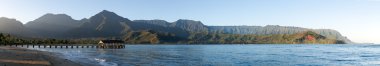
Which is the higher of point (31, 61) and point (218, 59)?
point (31, 61)

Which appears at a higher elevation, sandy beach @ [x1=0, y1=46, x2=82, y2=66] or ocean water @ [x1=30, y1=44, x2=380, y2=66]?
sandy beach @ [x1=0, y1=46, x2=82, y2=66]

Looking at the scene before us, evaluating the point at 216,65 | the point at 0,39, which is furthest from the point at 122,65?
the point at 0,39

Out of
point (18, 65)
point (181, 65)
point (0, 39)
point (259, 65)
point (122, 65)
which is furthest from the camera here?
point (0, 39)

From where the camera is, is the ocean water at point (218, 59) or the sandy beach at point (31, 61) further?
the ocean water at point (218, 59)

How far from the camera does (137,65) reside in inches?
1893

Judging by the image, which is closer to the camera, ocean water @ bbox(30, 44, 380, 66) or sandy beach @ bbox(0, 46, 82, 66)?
sandy beach @ bbox(0, 46, 82, 66)

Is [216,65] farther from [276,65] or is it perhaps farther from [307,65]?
[307,65]

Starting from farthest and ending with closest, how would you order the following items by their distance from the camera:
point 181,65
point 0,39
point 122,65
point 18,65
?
point 0,39, point 181,65, point 122,65, point 18,65

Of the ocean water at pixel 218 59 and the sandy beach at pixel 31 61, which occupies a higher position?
the sandy beach at pixel 31 61

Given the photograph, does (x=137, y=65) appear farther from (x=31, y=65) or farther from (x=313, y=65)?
(x=313, y=65)

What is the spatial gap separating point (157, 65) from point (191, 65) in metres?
4.66

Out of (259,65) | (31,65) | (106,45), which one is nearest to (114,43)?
(106,45)

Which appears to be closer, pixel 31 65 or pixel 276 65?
pixel 31 65

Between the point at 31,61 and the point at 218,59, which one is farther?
the point at 218,59
